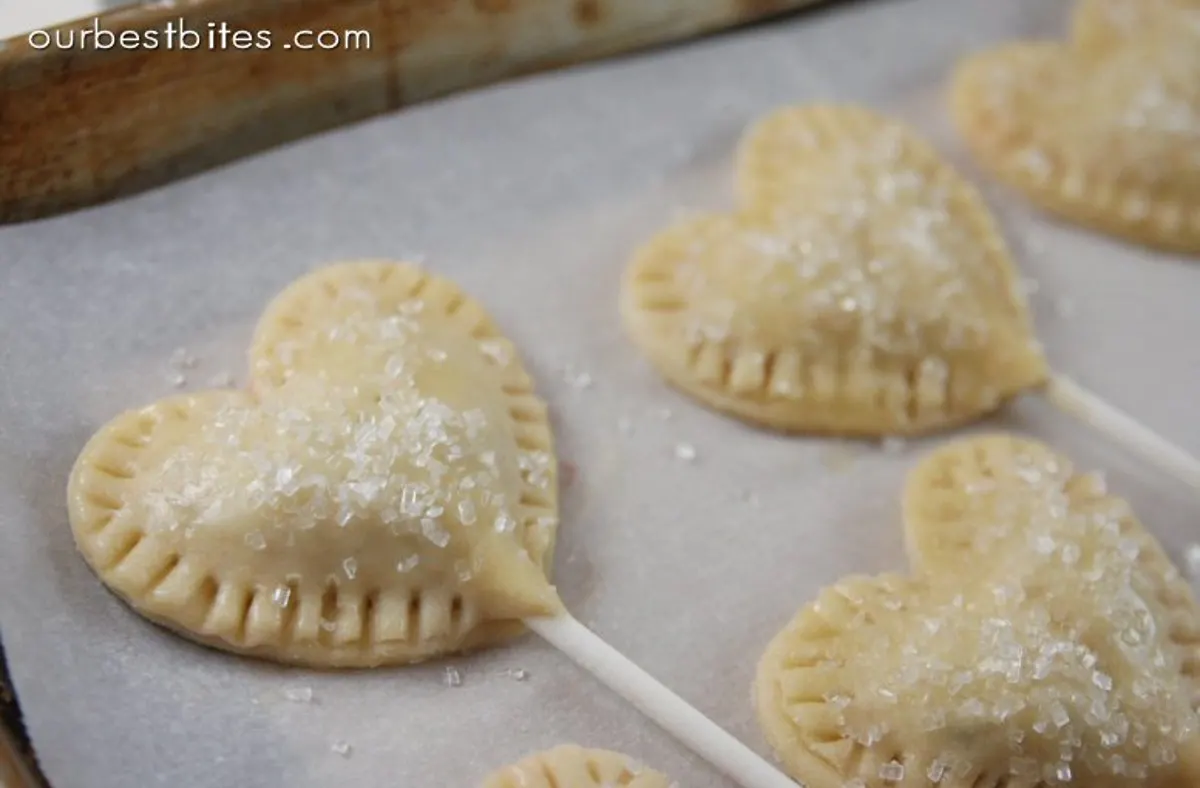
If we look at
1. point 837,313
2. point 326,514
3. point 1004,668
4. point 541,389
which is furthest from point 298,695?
point 837,313

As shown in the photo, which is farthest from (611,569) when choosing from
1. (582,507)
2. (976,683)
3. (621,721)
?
(976,683)

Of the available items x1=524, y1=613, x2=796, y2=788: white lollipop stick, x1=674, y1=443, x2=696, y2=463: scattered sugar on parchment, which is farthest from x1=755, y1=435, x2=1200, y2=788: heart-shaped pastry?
x1=674, y1=443, x2=696, y2=463: scattered sugar on parchment

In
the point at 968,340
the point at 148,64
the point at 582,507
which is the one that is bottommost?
the point at 582,507

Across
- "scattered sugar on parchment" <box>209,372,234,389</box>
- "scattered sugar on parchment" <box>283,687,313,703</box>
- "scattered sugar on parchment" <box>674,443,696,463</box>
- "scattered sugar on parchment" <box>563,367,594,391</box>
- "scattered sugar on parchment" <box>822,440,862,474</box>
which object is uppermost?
"scattered sugar on parchment" <box>209,372,234,389</box>

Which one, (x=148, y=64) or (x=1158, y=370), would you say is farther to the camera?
(x=1158, y=370)

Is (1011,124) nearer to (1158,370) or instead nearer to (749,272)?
(1158,370)

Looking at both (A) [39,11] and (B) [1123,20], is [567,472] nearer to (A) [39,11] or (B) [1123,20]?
(A) [39,11]

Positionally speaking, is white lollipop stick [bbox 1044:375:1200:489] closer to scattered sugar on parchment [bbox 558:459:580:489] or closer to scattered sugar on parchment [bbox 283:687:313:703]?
scattered sugar on parchment [bbox 558:459:580:489]
